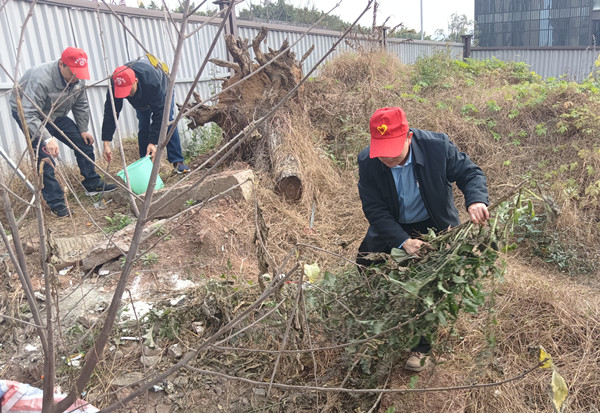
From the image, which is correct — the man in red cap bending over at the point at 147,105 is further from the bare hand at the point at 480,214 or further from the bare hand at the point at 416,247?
the bare hand at the point at 480,214

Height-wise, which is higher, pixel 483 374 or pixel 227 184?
pixel 227 184

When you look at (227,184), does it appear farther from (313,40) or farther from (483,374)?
(313,40)

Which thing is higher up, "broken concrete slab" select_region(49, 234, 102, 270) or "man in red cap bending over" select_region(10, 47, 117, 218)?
"man in red cap bending over" select_region(10, 47, 117, 218)

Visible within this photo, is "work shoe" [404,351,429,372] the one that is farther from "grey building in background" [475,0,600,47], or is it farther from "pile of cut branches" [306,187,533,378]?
"grey building in background" [475,0,600,47]

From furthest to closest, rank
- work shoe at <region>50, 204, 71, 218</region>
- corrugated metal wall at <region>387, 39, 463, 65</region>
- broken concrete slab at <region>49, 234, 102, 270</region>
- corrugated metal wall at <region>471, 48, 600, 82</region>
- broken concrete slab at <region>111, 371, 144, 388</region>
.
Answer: corrugated metal wall at <region>387, 39, 463, 65</region> < corrugated metal wall at <region>471, 48, 600, 82</region> < work shoe at <region>50, 204, 71, 218</region> < broken concrete slab at <region>49, 234, 102, 270</region> < broken concrete slab at <region>111, 371, 144, 388</region>

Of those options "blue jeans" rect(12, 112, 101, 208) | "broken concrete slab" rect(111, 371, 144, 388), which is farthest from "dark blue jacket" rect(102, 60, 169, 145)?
"broken concrete slab" rect(111, 371, 144, 388)

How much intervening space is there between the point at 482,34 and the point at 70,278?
28.0m

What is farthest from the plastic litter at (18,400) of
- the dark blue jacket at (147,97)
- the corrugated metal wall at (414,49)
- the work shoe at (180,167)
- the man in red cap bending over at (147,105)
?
the corrugated metal wall at (414,49)

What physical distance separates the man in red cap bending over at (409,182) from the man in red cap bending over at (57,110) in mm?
2544

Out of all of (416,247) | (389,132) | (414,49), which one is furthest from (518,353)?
(414,49)

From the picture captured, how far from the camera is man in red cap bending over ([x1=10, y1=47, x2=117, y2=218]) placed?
4.21m

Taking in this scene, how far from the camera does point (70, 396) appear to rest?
5.38 feet

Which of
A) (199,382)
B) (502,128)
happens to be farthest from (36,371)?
(502,128)

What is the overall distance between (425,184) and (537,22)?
26922mm
